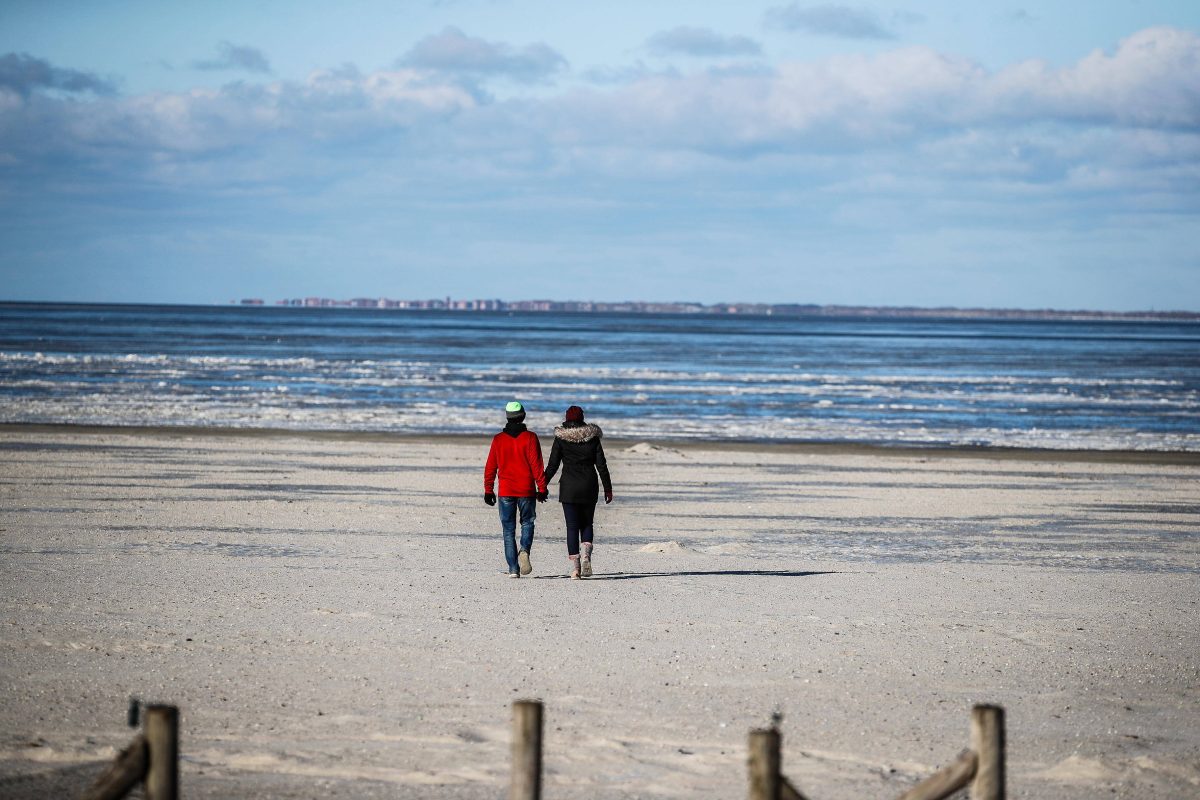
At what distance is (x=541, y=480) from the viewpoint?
12.2 meters

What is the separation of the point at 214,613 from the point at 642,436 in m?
23.1

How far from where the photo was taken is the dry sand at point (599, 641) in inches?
271

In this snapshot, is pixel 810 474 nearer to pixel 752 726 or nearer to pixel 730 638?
pixel 730 638

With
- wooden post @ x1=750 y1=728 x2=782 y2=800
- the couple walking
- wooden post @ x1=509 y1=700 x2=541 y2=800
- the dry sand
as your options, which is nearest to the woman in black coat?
the couple walking

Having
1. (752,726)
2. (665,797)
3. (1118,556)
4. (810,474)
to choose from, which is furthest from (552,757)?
(810,474)

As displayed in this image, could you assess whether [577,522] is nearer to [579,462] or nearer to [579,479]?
[579,479]

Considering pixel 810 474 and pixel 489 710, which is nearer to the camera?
pixel 489 710

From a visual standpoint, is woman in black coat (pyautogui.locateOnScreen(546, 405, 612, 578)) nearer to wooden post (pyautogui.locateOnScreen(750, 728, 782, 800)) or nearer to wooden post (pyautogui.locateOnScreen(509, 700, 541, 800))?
wooden post (pyautogui.locateOnScreen(509, 700, 541, 800))

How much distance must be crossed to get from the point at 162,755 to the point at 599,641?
220 inches

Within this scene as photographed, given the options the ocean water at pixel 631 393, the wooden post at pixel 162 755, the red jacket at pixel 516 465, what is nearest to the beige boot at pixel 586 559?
the red jacket at pixel 516 465

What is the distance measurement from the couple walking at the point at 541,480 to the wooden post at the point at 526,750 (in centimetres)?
764

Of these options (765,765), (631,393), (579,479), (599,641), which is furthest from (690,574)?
(631,393)

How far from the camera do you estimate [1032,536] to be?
658 inches

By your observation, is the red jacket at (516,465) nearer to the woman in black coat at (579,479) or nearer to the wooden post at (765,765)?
the woman in black coat at (579,479)
